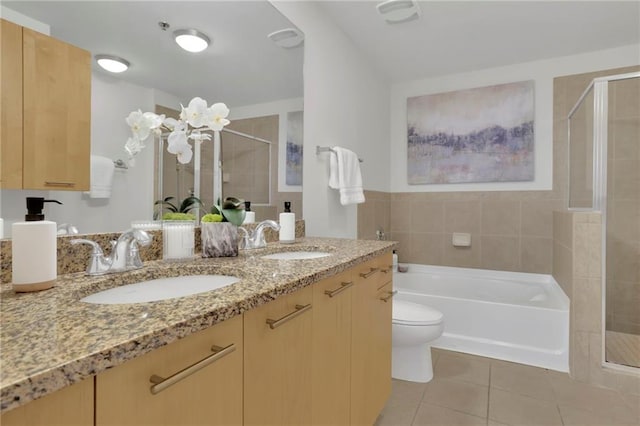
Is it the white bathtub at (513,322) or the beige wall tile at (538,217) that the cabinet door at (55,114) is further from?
the beige wall tile at (538,217)

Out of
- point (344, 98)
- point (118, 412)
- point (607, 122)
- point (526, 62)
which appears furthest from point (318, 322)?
point (526, 62)

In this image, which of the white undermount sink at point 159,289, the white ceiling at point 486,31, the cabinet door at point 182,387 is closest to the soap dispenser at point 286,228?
the white undermount sink at point 159,289

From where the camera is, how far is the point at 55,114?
0.87m

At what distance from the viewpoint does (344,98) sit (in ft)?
8.29

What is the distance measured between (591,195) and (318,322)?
7.06 feet

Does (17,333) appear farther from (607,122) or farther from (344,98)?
(607,122)

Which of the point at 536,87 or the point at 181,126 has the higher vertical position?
the point at 536,87

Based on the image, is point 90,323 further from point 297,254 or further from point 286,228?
point 286,228

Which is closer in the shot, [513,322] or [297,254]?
[297,254]

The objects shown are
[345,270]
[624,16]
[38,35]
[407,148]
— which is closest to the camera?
[38,35]

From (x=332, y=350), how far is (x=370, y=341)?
376 mm

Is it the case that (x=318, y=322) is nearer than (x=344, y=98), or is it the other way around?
(x=318, y=322)

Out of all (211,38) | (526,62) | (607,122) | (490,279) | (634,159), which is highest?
(526,62)

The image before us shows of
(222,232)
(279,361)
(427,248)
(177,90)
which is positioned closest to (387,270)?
(222,232)
